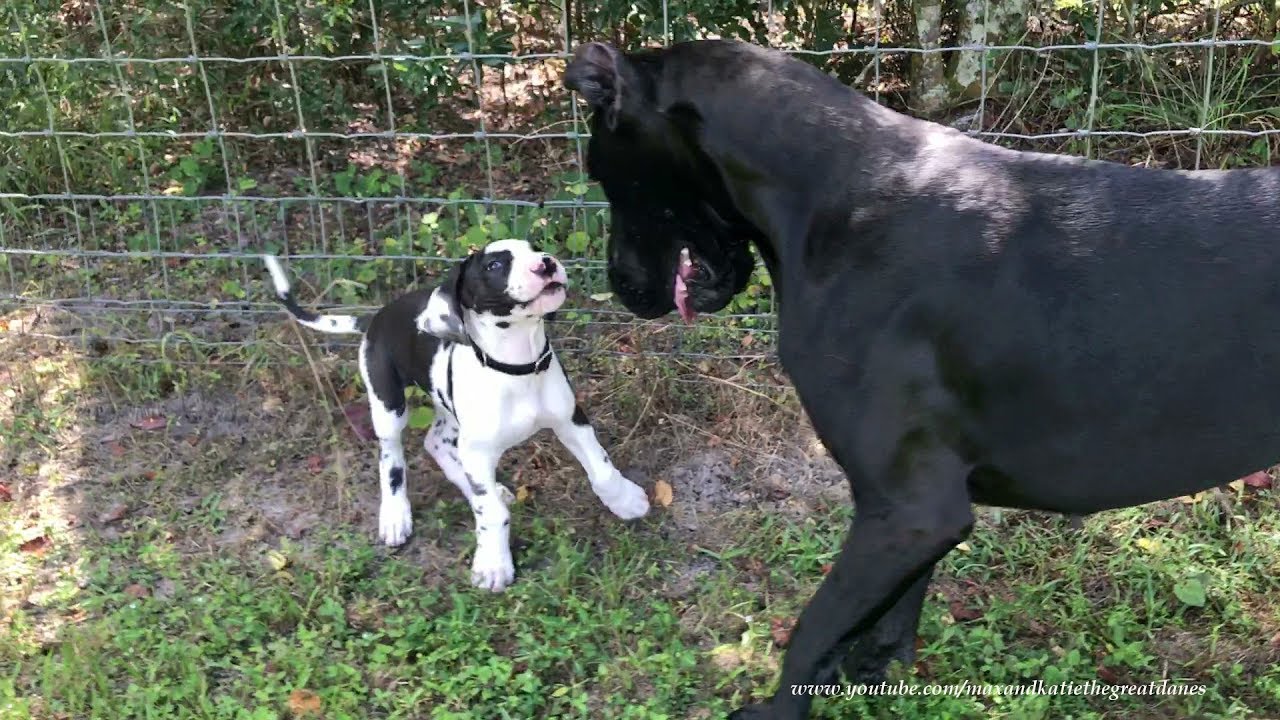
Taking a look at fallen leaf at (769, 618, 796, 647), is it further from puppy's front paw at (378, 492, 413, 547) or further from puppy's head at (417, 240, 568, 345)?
puppy's front paw at (378, 492, 413, 547)

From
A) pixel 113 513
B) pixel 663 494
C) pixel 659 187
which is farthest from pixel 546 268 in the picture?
pixel 113 513

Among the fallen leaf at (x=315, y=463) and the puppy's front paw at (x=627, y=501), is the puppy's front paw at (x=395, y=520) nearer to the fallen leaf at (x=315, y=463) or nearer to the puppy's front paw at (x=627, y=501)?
the fallen leaf at (x=315, y=463)

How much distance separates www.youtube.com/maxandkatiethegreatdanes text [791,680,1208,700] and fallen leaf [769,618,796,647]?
0.78ft

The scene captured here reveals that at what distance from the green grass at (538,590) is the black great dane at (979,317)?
651 millimetres

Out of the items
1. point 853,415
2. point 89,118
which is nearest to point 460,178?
point 89,118

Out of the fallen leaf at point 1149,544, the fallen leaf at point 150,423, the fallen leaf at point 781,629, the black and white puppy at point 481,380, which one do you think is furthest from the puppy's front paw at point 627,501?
the fallen leaf at point 150,423

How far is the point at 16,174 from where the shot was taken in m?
5.22

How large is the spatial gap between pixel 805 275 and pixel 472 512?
5.46ft

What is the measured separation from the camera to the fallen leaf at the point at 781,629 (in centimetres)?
309

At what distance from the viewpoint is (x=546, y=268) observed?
3.03m

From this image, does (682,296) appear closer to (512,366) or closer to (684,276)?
(684,276)

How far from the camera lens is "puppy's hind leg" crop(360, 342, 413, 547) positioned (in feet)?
11.6

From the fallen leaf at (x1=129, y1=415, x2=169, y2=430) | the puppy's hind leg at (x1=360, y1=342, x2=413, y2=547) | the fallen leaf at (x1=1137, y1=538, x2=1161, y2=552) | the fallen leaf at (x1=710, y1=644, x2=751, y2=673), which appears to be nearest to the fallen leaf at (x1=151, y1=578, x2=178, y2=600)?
the puppy's hind leg at (x1=360, y1=342, x2=413, y2=547)

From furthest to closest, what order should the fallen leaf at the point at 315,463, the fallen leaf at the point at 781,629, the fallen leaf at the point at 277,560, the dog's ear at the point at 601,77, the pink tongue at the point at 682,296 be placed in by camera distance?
the fallen leaf at the point at 315,463 < the fallen leaf at the point at 277,560 < the fallen leaf at the point at 781,629 < the pink tongue at the point at 682,296 < the dog's ear at the point at 601,77
